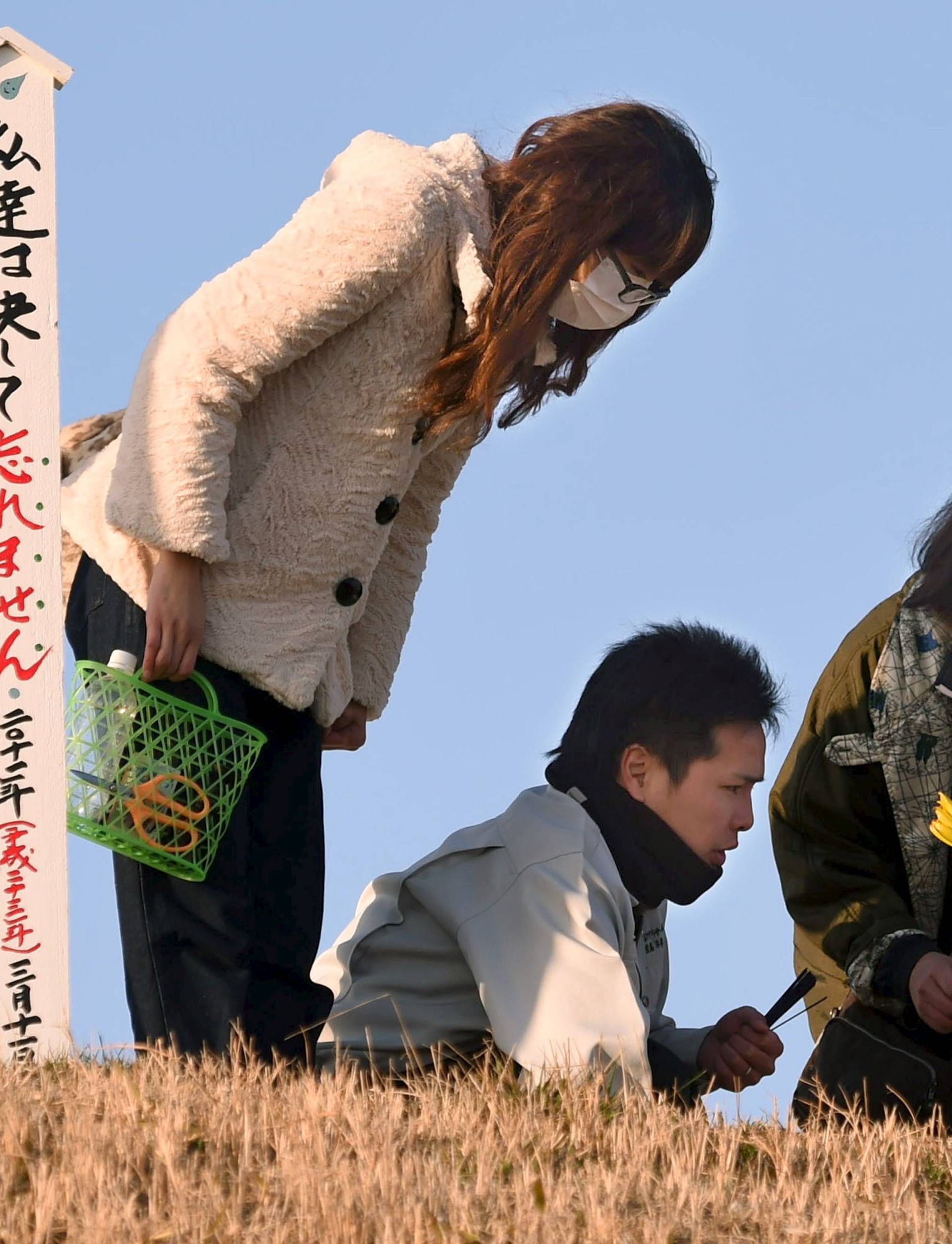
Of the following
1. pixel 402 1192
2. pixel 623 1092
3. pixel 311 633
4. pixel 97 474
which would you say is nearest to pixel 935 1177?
pixel 623 1092

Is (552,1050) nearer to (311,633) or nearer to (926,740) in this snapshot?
(311,633)

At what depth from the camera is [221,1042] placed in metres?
3.51

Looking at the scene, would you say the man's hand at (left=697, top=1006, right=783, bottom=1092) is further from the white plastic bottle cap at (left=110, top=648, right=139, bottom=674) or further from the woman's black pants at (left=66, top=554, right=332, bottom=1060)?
the white plastic bottle cap at (left=110, top=648, right=139, bottom=674)

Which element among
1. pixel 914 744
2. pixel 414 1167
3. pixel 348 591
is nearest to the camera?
pixel 414 1167

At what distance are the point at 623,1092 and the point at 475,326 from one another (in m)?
1.48

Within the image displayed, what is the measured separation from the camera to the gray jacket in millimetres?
3652

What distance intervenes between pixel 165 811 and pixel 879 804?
6.15 ft

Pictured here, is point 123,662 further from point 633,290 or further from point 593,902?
point 633,290

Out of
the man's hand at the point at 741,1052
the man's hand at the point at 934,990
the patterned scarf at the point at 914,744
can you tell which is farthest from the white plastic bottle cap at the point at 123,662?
the man's hand at the point at 934,990

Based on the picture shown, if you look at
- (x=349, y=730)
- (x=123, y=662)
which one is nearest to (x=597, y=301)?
(x=349, y=730)

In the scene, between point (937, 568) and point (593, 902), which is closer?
point (593, 902)

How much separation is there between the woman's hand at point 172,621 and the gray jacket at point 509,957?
776mm

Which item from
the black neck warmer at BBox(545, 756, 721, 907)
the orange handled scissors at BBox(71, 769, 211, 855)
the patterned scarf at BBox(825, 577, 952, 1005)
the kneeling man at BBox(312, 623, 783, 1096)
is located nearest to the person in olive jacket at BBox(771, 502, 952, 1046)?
the patterned scarf at BBox(825, 577, 952, 1005)

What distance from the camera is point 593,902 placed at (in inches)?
150
